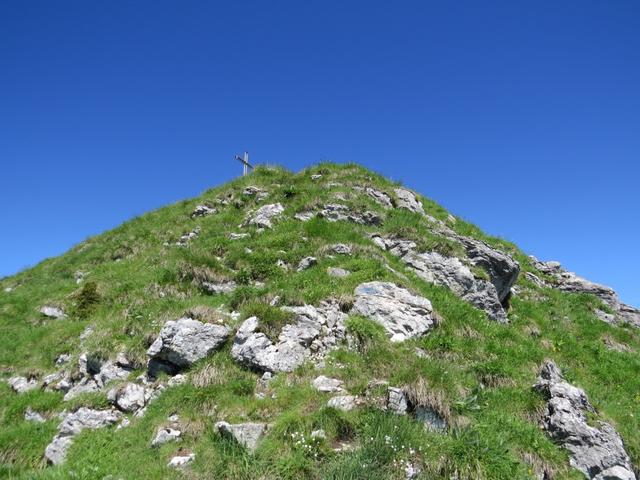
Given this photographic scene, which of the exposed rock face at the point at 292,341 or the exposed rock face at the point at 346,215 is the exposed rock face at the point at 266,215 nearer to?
the exposed rock face at the point at 346,215

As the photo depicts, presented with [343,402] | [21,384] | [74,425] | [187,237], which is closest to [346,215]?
[187,237]

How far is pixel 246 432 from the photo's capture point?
8602 millimetres

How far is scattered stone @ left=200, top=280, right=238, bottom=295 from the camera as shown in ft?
51.7

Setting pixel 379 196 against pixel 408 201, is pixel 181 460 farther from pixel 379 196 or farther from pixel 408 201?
pixel 408 201

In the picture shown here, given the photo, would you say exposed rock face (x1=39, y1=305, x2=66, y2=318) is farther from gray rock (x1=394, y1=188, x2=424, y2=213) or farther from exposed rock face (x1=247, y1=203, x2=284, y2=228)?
gray rock (x1=394, y1=188, x2=424, y2=213)

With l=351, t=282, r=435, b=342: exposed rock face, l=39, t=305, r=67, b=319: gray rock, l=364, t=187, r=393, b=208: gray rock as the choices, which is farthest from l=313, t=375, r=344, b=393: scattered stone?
l=364, t=187, r=393, b=208: gray rock

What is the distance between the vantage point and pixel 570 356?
16.6m

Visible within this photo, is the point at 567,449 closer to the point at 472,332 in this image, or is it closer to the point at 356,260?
the point at 472,332

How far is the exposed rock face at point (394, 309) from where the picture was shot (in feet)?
41.8

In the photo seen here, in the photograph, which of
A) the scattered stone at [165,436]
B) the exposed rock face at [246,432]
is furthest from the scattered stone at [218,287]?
the exposed rock face at [246,432]

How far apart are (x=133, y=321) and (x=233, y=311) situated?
3.39m

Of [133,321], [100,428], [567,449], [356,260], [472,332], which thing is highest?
[356,260]

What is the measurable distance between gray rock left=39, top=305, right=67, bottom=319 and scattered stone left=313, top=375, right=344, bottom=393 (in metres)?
12.3

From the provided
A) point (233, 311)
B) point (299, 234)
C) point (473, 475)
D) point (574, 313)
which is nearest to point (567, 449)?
point (473, 475)
